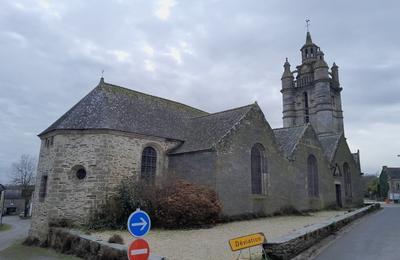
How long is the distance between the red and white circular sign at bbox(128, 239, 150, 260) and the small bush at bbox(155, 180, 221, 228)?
367 inches

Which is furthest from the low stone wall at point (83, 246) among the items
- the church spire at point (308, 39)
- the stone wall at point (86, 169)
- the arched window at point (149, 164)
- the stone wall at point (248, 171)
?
the church spire at point (308, 39)

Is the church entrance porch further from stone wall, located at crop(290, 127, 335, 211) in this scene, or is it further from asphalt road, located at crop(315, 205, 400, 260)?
asphalt road, located at crop(315, 205, 400, 260)

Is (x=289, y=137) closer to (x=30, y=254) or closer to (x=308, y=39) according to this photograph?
(x=30, y=254)

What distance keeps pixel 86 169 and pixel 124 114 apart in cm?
450

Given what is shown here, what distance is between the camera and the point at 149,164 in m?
19.8

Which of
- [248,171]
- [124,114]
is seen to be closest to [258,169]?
[248,171]

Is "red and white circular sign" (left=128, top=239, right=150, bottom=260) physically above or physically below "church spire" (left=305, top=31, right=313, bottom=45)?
below

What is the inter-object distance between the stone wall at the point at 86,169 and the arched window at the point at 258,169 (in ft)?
25.2

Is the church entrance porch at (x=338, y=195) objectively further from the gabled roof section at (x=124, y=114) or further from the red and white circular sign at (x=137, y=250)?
the red and white circular sign at (x=137, y=250)

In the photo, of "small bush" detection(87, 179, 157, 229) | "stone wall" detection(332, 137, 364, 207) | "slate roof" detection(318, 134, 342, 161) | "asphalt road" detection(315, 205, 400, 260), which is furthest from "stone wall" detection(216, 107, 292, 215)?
"stone wall" detection(332, 137, 364, 207)

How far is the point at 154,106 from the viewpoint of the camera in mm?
23344

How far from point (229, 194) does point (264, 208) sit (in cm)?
368

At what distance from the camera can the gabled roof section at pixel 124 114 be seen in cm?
1834

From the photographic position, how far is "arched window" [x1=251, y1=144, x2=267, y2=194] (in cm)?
2045
